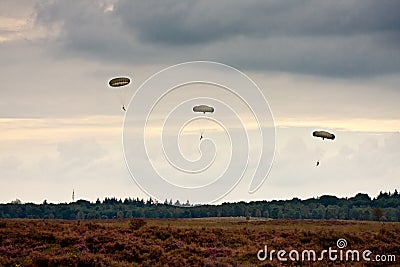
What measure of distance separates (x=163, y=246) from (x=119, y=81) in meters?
18.5

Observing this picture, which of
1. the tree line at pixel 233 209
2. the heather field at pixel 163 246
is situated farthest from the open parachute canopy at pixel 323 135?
the tree line at pixel 233 209

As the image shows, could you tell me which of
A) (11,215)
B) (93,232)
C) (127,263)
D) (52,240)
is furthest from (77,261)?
(11,215)

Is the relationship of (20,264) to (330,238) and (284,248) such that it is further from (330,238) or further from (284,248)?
(330,238)

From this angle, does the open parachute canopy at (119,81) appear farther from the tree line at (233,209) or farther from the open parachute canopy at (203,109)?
the tree line at (233,209)

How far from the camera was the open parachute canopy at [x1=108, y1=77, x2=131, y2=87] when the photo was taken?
61.6m

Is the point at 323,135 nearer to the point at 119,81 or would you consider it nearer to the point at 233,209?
the point at 119,81

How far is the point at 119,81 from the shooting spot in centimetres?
6231

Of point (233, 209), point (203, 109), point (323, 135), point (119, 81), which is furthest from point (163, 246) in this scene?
point (233, 209)

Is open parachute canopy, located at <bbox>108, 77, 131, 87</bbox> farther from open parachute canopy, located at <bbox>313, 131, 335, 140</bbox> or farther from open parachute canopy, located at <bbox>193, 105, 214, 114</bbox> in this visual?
open parachute canopy, located at <bbox>313, 131, 335, 140</bbox>

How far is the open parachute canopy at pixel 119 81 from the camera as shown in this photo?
61584 millimetres

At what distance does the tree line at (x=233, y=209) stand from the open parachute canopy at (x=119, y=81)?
8298 cm

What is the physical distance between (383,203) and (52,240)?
133m

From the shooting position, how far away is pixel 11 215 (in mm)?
147000

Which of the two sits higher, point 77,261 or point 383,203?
point 383,203
